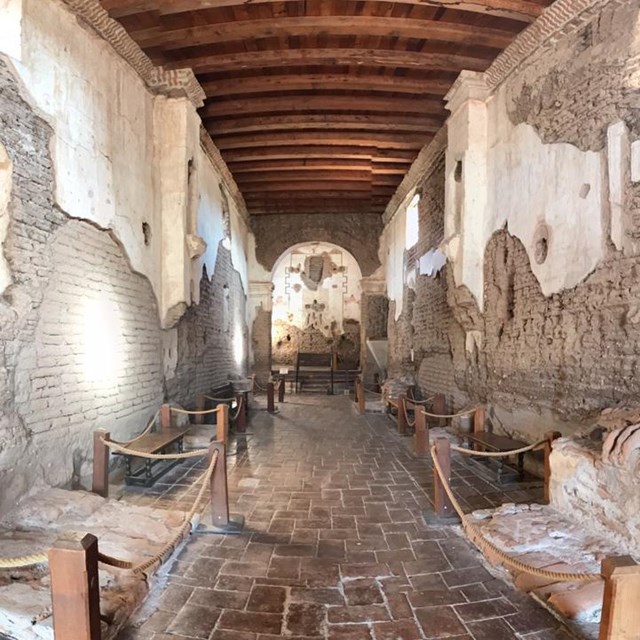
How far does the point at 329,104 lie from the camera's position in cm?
794

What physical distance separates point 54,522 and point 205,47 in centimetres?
674

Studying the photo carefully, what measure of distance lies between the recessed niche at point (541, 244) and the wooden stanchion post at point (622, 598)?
4464 millimetres

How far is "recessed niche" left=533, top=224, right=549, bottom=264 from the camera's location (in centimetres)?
559

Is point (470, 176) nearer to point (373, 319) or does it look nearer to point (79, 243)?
point (79, 243)

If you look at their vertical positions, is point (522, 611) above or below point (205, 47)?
below

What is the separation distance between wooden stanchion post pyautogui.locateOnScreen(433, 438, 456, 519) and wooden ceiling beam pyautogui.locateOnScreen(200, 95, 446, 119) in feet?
21.1

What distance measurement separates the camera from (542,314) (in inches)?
221

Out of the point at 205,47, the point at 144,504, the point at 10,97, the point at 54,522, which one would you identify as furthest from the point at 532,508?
the point at 205,47

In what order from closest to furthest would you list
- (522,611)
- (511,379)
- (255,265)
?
(522,611) → (511,379) → (255,265)

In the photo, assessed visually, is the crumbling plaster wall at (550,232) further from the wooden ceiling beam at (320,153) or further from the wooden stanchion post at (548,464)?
the wooden ceiling beam at (320,153)

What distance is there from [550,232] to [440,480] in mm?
3518

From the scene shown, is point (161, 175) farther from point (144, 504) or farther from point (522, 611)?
point (522, 611)

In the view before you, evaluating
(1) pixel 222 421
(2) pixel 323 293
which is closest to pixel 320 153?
(1) pixel 222 421

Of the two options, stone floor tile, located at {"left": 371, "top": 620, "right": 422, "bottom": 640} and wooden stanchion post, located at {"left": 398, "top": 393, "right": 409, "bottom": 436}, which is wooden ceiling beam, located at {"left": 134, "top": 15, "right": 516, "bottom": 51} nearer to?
wooden stanchion post, located at {"left": 398, "top": 393, "right": 409, "bottom": 436}
